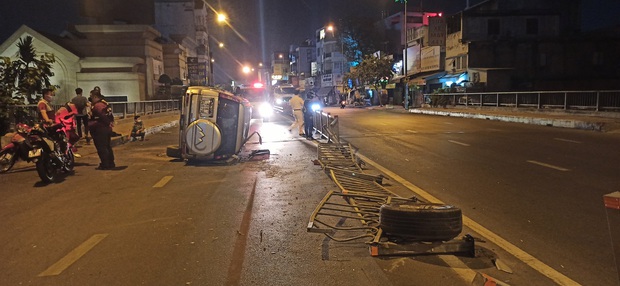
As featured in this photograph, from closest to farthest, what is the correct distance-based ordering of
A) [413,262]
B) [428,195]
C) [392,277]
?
[392,277]
[413,262]
[428,195]

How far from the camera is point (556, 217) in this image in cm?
648

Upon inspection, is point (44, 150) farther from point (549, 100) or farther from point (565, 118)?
point (549, 100)

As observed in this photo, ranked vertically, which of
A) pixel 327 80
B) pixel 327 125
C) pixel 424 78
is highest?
pixel 327 80

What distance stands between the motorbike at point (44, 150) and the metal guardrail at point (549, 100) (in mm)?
22700

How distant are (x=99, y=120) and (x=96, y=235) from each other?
5687 millimetres

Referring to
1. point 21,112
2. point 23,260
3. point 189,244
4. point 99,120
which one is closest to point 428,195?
point 189,244

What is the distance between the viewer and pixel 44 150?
9438 millimetres

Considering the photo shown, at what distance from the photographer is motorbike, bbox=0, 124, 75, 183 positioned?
940 centimetres

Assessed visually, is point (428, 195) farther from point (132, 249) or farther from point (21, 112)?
point (21, 112)

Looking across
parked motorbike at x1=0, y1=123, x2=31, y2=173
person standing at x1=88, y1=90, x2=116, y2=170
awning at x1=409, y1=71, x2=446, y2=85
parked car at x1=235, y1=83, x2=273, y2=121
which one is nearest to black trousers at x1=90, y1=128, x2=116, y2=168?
person standing at x1=88, y1=90, x2=116, y2=170

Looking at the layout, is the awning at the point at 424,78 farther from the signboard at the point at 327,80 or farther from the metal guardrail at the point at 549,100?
the signboard at the point at 327,80

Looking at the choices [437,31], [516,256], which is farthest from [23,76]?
[437,31]

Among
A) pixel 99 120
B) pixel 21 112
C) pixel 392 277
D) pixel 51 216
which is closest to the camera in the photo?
pixel 392 277

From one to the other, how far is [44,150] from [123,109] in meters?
15.8
